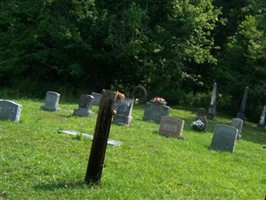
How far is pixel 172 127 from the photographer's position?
14.3 metres

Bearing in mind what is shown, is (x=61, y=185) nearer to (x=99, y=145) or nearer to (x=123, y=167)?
(x=99, y=145)

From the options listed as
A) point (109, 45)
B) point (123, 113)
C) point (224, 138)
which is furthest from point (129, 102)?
point (109, 45)

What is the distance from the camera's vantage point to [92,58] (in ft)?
92.3

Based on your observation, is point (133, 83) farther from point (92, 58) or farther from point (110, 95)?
point (110, 95)

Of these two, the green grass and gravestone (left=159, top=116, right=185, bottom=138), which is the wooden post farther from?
gravestone (left=159, top=116, right=185, bottom=138)

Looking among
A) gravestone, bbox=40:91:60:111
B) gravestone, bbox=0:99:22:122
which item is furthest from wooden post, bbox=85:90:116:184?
gravestone, bbox=40:91:60:111

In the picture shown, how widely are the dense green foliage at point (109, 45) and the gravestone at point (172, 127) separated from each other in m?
12.2

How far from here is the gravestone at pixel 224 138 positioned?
42.7 feet

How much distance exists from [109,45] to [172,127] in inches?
558

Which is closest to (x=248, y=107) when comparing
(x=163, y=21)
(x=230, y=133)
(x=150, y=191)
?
(x=163, y=21)

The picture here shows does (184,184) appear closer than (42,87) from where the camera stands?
Yes

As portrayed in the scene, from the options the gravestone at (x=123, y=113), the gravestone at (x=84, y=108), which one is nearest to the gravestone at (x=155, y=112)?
the gravestone at (x=123, y=113)

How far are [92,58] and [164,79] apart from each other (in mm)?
4578

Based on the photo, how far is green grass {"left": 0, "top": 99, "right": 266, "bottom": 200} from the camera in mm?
6727
